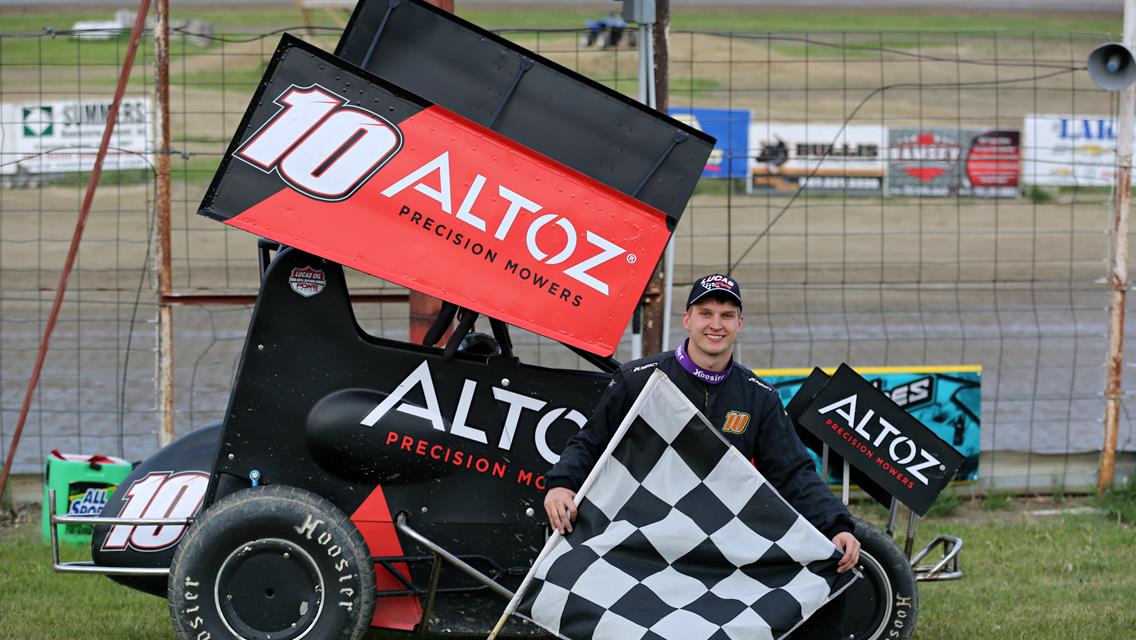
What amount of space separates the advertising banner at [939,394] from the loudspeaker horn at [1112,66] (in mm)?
1788

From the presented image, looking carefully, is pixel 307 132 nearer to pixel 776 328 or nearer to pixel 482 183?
pixel 482 183

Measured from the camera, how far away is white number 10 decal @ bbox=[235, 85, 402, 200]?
4742 millimetres

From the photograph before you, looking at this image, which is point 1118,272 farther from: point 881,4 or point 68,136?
point 881,4

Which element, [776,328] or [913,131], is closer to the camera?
[776,328]

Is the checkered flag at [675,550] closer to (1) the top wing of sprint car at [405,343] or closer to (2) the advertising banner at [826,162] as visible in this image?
(1) the top wing of sprint car at [405,343]

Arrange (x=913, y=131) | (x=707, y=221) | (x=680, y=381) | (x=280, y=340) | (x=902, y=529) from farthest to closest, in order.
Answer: (x=913, y=131)
(x=707, y=221)
(x=902, y=529)
(x=280, y=340)
(x=680, y=381)

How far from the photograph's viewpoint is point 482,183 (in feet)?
16.0

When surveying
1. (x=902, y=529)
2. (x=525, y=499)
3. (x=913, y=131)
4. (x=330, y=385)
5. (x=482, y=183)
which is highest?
(x=913, y=131)

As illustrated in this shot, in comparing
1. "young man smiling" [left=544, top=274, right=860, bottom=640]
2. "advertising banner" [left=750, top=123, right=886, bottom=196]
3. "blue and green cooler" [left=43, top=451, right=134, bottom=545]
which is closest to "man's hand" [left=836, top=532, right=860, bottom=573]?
"young man smiling" [left=544, top=274, right=860, bottom=640]

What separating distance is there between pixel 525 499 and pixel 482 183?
3.88ft

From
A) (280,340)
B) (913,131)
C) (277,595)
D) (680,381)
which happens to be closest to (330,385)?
(280,340)

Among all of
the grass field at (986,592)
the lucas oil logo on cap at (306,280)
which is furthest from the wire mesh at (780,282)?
the lucas oil logo on cap at (306,280)

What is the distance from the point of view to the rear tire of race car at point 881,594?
209 inches

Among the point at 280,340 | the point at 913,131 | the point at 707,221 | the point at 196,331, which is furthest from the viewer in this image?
the point at 913,131
